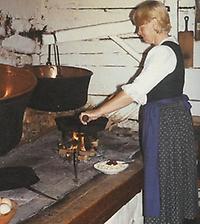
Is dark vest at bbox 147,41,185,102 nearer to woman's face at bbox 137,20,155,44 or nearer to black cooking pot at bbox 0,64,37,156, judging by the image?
woman's face at bbox 137,20,155,44

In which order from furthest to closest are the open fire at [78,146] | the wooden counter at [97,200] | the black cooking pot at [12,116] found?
the open fire at [78,146] < the wooden counter at [97,200] < the black cooking pot at [12,116]

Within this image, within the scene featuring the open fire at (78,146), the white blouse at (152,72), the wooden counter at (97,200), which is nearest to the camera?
the wooden counter at (97,200)

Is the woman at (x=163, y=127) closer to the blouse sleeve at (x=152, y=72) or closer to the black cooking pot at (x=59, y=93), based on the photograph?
the blouse sleeve at (x=152, y=72)

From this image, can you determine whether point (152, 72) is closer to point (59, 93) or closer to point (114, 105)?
point (114, 105)

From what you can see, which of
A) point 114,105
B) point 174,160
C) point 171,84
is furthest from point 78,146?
point 171,84

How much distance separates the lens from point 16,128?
1.92 m

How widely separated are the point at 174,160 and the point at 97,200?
1.90ft

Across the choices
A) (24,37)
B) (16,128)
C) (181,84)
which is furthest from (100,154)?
(24,37)

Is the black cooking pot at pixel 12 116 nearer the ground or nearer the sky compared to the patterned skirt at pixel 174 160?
nearer the sky

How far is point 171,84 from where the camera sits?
2410 mm

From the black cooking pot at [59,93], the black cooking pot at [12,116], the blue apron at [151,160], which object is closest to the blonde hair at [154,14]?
the blue apron at [151,160]

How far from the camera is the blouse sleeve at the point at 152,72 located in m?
2.31

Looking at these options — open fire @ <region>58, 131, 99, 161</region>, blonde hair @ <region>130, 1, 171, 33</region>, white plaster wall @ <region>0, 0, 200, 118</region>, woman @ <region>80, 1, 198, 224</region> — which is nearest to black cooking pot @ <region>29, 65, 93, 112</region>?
open fire @ <region>58, 131, 99, 161</region>

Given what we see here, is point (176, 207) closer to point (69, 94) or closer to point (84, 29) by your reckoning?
point (69, 94)
